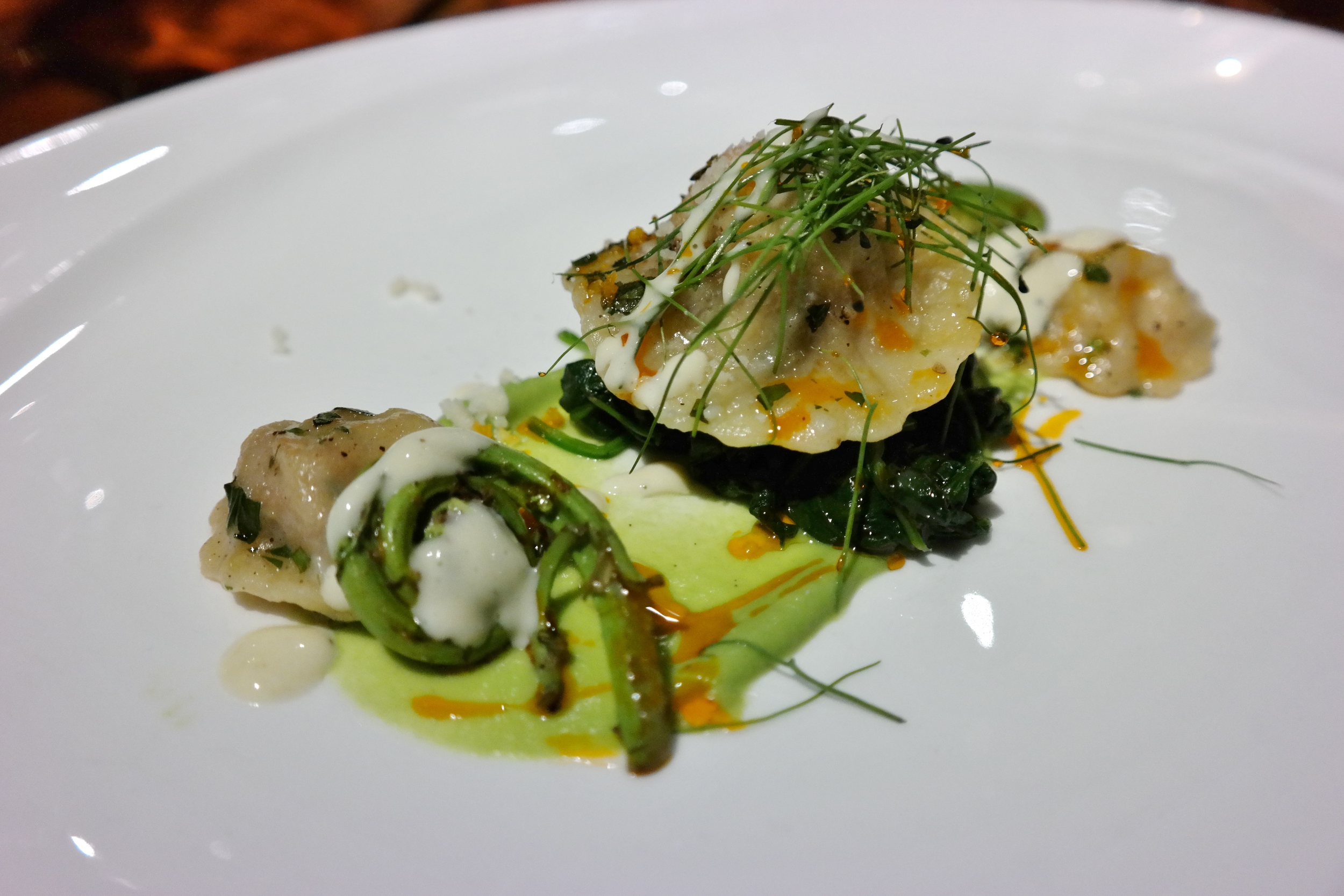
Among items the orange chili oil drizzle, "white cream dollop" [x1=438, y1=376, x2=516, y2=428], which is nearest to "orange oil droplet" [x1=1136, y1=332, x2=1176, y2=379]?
the orange chili oil drizzle

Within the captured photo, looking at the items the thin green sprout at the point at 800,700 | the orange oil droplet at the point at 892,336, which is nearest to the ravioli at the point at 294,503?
the thin green sprout at the point at 800,700

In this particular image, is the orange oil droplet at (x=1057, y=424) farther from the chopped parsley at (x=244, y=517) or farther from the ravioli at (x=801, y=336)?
the chopped parsley at (x=244, y=517)

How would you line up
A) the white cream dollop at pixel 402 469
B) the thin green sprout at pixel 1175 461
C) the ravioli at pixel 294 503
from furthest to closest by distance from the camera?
the thin green sprout at pixel 1175 461
the ravioli at pixel 294 503
the white cream dollop at pixel 402 469

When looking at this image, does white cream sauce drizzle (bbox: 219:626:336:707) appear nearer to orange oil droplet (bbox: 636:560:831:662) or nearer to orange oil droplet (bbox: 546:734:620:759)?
orange oil droplet (bbox: 546:734:620:759)

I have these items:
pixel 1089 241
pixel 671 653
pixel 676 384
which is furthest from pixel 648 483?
pixel 1089 241

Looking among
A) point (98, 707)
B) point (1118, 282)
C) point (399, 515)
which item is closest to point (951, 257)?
point (1118, 282)

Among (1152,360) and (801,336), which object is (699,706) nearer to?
(801,336)
